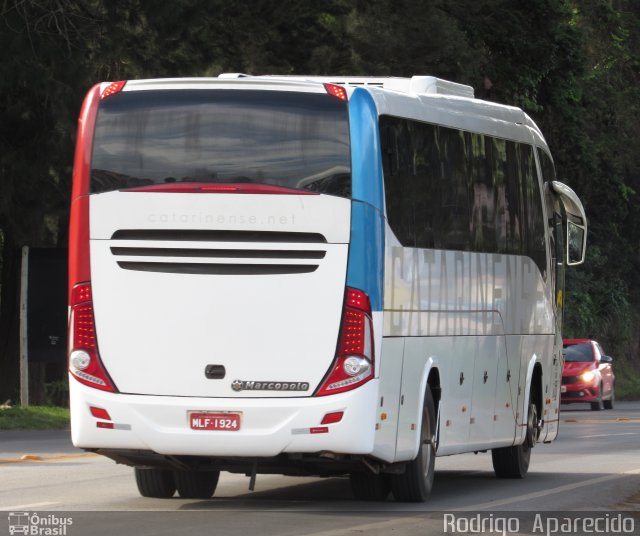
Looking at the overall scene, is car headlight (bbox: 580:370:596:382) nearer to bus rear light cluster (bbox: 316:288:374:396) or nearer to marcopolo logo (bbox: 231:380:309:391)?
bus rear light cluster (bbox: 316:288:374:396)

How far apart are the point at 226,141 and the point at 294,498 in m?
3.45

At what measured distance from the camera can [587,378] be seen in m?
42.5

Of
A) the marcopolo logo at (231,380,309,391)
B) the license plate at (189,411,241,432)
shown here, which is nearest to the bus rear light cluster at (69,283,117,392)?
the license plate at (189,411,241,432)

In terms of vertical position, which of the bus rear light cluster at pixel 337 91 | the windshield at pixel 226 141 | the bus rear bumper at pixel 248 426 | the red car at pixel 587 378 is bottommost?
the red car at pixel 587 378

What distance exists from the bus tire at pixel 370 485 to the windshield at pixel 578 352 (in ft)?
94.9

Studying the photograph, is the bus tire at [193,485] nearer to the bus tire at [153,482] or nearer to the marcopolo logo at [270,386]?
the bus tire at [153,482]

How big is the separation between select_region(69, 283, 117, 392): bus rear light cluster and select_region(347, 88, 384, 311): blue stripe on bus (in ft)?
6.65

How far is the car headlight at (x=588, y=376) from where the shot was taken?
4250 cm

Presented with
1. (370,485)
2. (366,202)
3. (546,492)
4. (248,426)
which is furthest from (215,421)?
(546,492)

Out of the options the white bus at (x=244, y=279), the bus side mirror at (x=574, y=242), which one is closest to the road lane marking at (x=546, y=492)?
the white bus at (x=244, y=279)

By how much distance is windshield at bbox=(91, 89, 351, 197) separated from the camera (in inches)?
564

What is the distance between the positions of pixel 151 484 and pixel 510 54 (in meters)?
23.8

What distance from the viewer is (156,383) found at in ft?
46.4

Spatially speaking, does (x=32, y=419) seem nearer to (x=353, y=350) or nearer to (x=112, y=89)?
(x=112, y=89)
